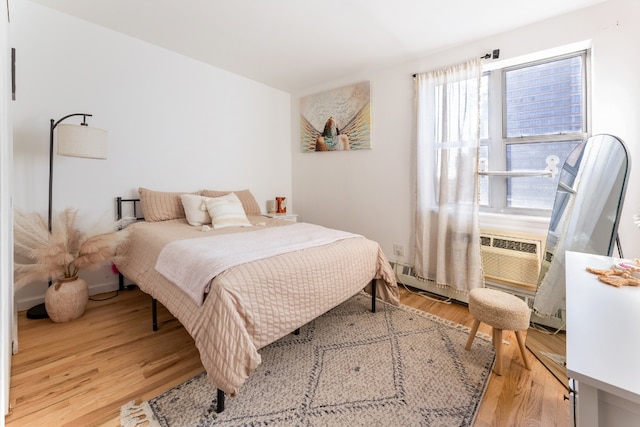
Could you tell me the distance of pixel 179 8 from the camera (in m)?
2.19

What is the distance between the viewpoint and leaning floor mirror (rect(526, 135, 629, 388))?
133cm

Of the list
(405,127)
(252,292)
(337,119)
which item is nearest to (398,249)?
(405,127)

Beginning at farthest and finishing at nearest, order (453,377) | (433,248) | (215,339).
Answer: (433,248) < (453,377) < (215,339)

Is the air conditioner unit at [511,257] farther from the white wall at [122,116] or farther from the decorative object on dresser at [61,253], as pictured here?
the decorative object on dresser at [61,253]

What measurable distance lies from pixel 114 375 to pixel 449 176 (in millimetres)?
2918

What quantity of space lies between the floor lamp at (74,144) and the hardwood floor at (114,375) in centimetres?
11

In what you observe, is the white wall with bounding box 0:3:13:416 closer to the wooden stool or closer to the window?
the wooden stool

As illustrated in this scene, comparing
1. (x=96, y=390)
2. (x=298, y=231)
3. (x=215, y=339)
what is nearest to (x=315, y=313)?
(x=215, y=339)

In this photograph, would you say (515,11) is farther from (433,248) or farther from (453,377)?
(453,377)

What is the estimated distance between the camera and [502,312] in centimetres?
162

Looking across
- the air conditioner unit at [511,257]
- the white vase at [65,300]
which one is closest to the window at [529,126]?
the air conditioner unit at [511,257]

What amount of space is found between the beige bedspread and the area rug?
0.25 meters

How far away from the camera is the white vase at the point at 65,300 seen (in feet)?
6.72

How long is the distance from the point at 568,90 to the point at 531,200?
929mm
